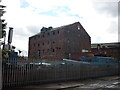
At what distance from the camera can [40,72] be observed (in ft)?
50.0

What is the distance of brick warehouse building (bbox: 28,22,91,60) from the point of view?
54.0 meters

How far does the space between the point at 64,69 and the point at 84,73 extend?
4.01 metres

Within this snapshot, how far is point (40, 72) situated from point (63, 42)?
1532 inches

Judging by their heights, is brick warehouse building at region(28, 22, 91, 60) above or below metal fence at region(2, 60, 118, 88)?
above

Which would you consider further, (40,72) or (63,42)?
(63,42)

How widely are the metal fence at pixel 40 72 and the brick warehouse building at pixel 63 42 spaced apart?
31.0 meters

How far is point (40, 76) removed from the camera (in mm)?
15195

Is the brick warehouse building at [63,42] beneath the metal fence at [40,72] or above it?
above

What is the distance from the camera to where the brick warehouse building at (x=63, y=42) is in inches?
2127

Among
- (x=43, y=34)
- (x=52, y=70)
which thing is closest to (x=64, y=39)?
(x=43, y=34)

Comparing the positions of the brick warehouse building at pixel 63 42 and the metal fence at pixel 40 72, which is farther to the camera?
the brick warehouse building at pixel 63 42

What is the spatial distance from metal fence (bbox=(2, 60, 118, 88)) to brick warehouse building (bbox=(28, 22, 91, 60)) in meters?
31.0

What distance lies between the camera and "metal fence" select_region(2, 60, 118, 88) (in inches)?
502

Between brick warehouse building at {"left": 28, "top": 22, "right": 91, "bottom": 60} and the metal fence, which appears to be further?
brick warehouse building at {"left": 28, "top": 22, "right": 91, "bottom": 60}
